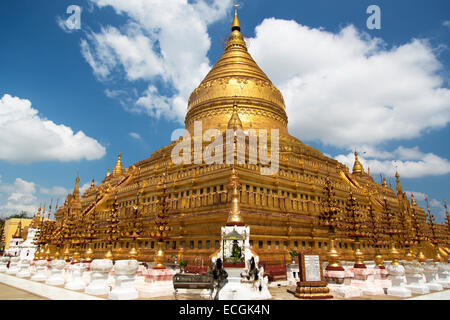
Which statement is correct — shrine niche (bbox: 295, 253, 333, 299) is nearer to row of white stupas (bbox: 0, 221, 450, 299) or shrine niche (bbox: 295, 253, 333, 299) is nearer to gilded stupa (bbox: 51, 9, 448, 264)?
row of white stupas (bbox: 0, 221, 450, 299)

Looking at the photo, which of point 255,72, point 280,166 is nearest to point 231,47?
point 255,72

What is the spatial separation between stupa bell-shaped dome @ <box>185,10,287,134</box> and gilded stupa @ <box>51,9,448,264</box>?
142 mm

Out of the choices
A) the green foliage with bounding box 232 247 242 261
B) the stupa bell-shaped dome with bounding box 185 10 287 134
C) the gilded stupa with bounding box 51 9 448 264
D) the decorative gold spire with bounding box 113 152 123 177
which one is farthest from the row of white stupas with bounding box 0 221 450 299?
the decorative gold spire with bounding box 113 152 123 177

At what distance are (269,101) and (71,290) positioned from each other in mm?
32658

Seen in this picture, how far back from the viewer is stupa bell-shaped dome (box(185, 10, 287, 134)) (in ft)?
128

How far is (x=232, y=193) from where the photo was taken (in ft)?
55.8

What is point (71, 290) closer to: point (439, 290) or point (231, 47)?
point (439, 290)

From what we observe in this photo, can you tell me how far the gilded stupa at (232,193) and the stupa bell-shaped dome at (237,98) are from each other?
0.46 ft

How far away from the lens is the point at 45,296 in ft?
44.5

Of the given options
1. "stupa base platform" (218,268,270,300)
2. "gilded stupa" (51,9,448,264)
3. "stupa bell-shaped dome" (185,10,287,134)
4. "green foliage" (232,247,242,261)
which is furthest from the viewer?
"stupa bell-shaped dome" (185,10,287,134)

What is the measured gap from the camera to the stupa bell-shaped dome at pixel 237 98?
39.0 m

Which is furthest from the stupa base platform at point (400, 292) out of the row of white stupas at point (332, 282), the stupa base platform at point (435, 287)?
the stupa base platform at point (435, 287)

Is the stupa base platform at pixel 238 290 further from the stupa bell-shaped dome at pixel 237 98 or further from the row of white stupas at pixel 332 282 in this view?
the stupa bell-shaped dome at pixel 237 98

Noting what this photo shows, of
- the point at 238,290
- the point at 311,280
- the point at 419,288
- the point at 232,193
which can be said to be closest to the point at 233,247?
the point at 238,290
